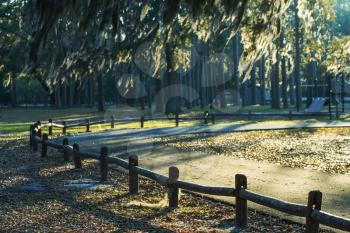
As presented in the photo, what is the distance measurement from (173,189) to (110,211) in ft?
3.77

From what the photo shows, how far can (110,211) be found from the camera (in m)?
8.88

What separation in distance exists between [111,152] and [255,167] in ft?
18.8

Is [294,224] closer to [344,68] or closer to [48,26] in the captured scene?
[48,26]

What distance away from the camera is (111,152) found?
17.6 metres

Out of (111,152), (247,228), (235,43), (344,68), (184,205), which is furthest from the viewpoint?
(235,43)

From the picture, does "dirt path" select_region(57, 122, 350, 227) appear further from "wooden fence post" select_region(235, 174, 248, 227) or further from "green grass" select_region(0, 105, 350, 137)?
"green grass" select_region(0, 105, 350, 137)

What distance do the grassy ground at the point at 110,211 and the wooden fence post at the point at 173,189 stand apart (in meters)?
0.16

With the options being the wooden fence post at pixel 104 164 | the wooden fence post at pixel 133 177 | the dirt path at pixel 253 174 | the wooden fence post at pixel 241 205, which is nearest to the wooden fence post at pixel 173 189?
the dirt path at pixel 253 174

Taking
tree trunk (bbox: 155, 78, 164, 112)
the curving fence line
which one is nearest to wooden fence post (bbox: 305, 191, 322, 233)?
the curving fence line

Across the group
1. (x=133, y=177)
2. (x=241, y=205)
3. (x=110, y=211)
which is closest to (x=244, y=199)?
(x=241, y=205)

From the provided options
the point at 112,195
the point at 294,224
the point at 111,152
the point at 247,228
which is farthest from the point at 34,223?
the point at 111,152

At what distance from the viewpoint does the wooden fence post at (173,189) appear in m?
9.01

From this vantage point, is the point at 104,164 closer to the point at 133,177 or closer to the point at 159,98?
the point at 133,177

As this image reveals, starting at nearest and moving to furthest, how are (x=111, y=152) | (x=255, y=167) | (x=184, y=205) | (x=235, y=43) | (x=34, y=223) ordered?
(x=34, y=223)
(x=184, y=205)
(x=255, y=167)
(x=111, y=152)
(x=235, y=43)
